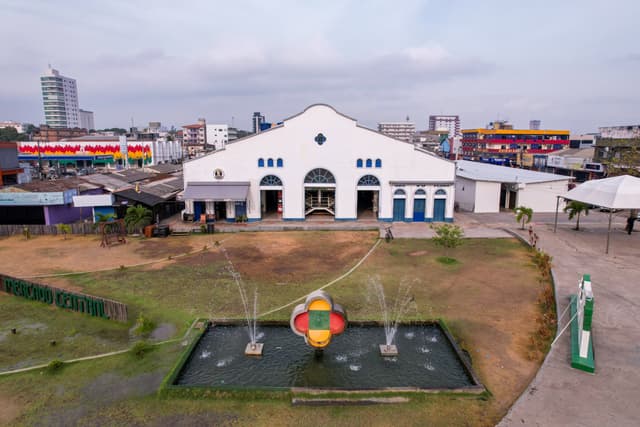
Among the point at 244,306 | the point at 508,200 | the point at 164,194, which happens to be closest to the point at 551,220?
the point at 508,200

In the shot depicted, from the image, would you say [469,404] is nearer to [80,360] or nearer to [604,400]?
[604,400]

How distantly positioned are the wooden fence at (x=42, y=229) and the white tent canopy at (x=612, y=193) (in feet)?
111

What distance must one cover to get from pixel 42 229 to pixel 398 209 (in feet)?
91.0

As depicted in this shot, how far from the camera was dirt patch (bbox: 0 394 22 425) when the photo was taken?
1002cm

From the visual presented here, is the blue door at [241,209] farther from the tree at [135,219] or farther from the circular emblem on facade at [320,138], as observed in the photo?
the circular emblem on facade at [320,138]

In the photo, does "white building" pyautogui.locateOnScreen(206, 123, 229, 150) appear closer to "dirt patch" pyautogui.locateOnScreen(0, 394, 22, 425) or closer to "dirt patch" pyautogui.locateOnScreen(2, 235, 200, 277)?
"dirt patch" pyautogui.locateOnScreen(2, 235, 200, 277)

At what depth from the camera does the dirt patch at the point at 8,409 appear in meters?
10.0

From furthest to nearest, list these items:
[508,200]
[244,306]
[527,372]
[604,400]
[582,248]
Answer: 1. [508,200]
2. [582,248]
3. [244,306]
4. [527,372]
5. [604,400]

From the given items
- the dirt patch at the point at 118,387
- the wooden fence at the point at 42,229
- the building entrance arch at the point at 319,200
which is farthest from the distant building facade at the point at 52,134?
the dirt patch at the point at 118,387

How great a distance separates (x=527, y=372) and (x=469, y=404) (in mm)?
2594

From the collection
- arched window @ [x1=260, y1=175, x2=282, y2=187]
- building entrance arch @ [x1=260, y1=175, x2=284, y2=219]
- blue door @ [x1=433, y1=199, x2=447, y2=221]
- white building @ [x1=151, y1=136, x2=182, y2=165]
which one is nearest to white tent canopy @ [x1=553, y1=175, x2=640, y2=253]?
blue door @ [x1=433, y1=199, x2=447, y2=221]

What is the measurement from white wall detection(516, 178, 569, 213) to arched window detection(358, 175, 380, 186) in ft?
49.2

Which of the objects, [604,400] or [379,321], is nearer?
[604,400]

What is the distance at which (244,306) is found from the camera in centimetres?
1673
